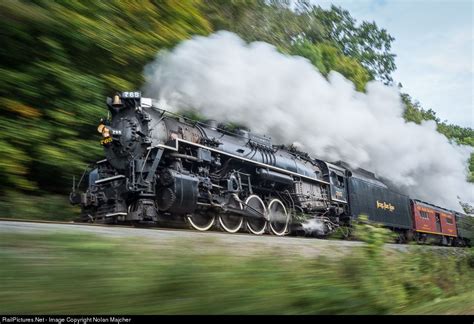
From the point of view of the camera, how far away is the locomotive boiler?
32.8 feet

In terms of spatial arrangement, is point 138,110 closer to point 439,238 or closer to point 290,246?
point 290,246

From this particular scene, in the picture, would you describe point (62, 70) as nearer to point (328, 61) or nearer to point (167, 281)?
point (167, 281)

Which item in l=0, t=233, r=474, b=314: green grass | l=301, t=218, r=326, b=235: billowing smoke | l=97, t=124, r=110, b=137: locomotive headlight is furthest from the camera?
l=301, t=218, r=326, b=235: billowing smoke

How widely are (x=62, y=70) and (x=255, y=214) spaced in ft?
20.3

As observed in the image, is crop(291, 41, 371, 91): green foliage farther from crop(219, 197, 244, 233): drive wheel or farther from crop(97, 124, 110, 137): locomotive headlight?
crop(97, 124, 110, 137): locomotive headlight

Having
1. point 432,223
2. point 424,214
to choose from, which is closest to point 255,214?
point 424,214

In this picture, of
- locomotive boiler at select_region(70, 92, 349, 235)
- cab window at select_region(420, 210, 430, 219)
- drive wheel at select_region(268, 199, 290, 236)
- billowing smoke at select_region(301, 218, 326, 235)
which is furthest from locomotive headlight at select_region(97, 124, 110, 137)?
cab window at select_region(420, 210, 430, 219)

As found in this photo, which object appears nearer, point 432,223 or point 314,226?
point 314,226

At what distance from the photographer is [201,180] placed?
1091cm

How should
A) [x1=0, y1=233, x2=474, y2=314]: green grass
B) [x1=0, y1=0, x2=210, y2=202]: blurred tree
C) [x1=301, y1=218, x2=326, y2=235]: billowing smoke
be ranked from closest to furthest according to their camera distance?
[x1=0, y1=233, x2=474, y2=314]: green grass, [x1=0, y1=0, x2=210, y2=202]: blurred tree, [x1=301, y1=218, x2=326, y2=235]: billowing smoke

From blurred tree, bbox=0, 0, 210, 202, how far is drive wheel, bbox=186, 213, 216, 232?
9.76 ft

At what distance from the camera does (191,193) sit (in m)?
10.2

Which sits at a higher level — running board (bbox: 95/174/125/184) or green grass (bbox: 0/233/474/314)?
running board (bbox: 95/174/125/184)

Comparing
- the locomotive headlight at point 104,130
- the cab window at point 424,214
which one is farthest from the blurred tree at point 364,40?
the locomotive headlight at point 104,130
